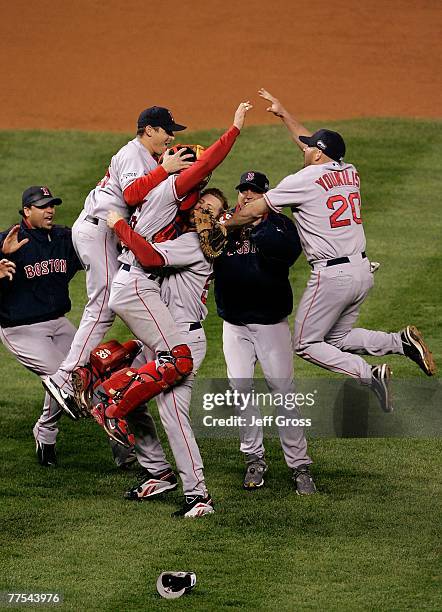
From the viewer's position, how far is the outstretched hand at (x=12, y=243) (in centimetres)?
833

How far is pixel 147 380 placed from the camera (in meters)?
7.41

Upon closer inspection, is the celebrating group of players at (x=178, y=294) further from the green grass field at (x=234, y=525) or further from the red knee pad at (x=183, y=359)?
the green grass field at (x=234, y=525)

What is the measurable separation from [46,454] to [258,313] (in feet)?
5.39

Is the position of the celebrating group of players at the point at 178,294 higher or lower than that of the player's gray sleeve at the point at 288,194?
lower

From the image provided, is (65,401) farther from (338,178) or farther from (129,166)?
(338,178)

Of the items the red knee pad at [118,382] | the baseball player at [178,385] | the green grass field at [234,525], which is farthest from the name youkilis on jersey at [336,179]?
the green grass field at [234,525]

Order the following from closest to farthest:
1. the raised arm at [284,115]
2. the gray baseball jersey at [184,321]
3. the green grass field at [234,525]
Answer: the green grass field at [234,525] → the gray baseball jersey at [184,321] → the raised arm at [284,115]

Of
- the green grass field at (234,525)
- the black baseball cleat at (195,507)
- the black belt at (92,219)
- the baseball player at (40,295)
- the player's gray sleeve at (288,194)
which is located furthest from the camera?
the baseball player at (40,295)

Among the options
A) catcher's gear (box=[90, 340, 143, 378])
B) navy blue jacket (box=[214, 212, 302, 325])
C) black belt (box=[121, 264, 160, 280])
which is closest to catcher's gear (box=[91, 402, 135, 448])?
catcher's gear (box=[90, 340, 143, 378])

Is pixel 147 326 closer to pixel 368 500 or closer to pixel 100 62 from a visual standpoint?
pixel 368 500

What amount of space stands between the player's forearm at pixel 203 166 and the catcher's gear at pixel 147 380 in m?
0.88

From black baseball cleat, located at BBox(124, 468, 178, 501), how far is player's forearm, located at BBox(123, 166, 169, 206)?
1574 millimetres

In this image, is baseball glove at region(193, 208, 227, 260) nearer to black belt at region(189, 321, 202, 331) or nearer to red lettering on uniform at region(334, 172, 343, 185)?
black belt at region(189, 321, 202, 331)

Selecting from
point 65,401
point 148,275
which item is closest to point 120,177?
point 148,275
